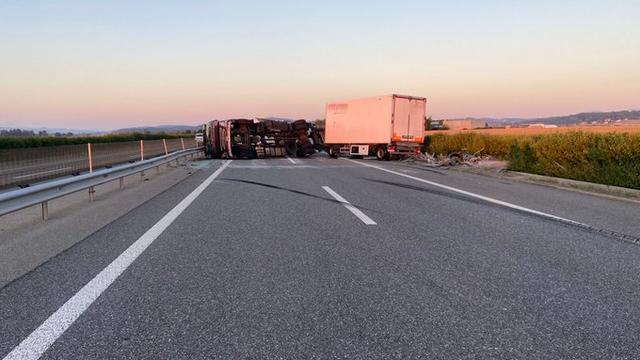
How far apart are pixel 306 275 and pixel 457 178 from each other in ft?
38.8

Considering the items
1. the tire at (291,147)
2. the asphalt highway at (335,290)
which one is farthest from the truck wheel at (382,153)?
the asphalt highway at (335,290)

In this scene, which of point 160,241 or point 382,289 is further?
point 160,241

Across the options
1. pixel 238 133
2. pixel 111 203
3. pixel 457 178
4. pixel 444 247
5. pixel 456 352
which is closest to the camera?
pixel 456 352

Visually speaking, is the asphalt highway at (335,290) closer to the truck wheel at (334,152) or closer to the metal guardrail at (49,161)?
the metal guardrail at (49,161)

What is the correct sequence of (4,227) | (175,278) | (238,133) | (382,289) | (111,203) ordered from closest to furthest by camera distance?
(382,289) → (175,278) → (4,227) → (111,203) → (238,133)

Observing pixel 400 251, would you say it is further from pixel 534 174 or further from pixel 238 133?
pixel 238 133

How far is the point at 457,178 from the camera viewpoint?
15.7 m

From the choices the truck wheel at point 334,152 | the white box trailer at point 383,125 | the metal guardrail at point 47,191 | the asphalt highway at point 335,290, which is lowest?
the truck wheel at point 334,152

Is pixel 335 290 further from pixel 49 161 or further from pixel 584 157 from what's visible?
pixel 49 161

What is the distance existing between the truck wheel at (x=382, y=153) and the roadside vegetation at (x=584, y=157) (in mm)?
8958

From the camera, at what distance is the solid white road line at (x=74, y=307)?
3168 millimetres

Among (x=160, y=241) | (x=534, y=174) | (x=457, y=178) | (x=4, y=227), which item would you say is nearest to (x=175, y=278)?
(x=160, y=241)

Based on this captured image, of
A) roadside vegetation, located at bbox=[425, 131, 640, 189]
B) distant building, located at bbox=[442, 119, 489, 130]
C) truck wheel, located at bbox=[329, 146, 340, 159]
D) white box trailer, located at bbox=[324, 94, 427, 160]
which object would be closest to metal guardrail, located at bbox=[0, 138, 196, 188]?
white box trailer, located at bbox=[324, 94, 427, 160]

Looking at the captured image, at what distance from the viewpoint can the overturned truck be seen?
1125 inches
